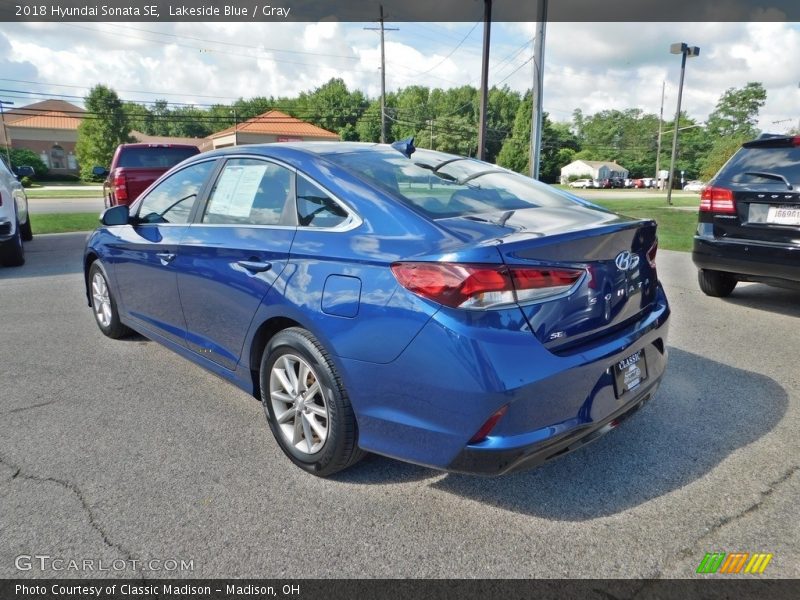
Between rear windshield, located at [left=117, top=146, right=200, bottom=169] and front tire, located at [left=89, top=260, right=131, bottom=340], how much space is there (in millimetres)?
6516

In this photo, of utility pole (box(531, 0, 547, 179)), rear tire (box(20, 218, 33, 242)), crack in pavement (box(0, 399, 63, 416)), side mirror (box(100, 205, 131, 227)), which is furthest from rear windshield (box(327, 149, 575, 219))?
utility pole (box(531, 0, 547, 179))

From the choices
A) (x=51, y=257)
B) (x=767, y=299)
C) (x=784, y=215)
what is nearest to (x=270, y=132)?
(x=51, y=257)

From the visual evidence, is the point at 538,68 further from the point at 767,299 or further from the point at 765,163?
the point at 765,163

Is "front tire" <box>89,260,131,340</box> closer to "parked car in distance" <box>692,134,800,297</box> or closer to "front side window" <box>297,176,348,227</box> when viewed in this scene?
"front side window" <box>297,176,348,227</box>

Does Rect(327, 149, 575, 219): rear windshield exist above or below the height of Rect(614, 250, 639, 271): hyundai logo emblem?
above

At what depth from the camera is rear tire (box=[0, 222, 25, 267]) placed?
27.0ft

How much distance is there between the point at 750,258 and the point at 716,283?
1.07 meters

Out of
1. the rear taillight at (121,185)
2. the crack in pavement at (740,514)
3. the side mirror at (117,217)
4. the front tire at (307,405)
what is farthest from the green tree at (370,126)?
the crack in pavement at (740,514)

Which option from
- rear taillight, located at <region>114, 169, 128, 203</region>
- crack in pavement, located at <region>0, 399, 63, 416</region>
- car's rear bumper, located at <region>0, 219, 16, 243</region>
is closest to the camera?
crack in pavement, located at <region>0, 399, 63, 416</region>

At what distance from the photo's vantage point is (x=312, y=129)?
67500 millimetres

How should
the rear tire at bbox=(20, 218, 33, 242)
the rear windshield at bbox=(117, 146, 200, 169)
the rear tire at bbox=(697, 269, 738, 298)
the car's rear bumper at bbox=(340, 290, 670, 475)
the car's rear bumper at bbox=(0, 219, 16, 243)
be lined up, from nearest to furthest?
the car's rear bumper at bbox=(340, 290, 670, 475)
the rear tire at bbox=(697, 269, 738, 298)
the car's rear bumper at bbox=(0, 219, 16, 243)
the rear windshield at bbox=(117, 146, 200, 169)
the rear tire at bbox=(20, 218, 33, 242)

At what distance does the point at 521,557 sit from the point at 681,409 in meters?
1.79

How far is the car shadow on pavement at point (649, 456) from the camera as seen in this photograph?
2.50 metres

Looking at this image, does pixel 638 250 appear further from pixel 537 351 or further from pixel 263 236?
pixel 263 236
